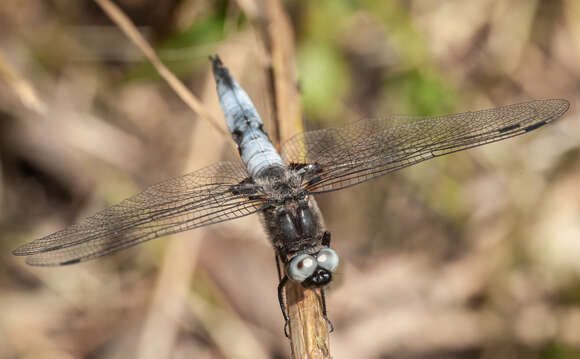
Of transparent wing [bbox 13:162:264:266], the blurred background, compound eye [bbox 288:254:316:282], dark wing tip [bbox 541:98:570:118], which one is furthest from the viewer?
the blurred background

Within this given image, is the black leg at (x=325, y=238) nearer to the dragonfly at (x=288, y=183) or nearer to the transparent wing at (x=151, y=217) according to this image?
the dragonfly at (x=288, y=183)

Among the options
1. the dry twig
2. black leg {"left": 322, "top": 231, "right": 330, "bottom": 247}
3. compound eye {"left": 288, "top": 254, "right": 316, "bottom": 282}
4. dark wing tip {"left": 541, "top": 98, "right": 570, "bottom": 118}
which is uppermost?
the dry twig

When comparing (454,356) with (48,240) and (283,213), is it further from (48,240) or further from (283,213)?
(48,240)

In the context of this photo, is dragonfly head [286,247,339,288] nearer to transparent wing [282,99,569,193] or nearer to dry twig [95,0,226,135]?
transparent wing [282,99,569,193]

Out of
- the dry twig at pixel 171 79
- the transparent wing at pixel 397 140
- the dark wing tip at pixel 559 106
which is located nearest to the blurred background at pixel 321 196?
the dry twig at pixel 171 79

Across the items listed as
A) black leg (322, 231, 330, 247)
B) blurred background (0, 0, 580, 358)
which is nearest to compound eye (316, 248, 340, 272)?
black leg (322, 231, 330, 247)

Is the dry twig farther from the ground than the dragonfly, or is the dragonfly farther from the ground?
the dry twig

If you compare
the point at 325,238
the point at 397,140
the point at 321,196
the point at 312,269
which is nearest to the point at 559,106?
the point at 397,140
